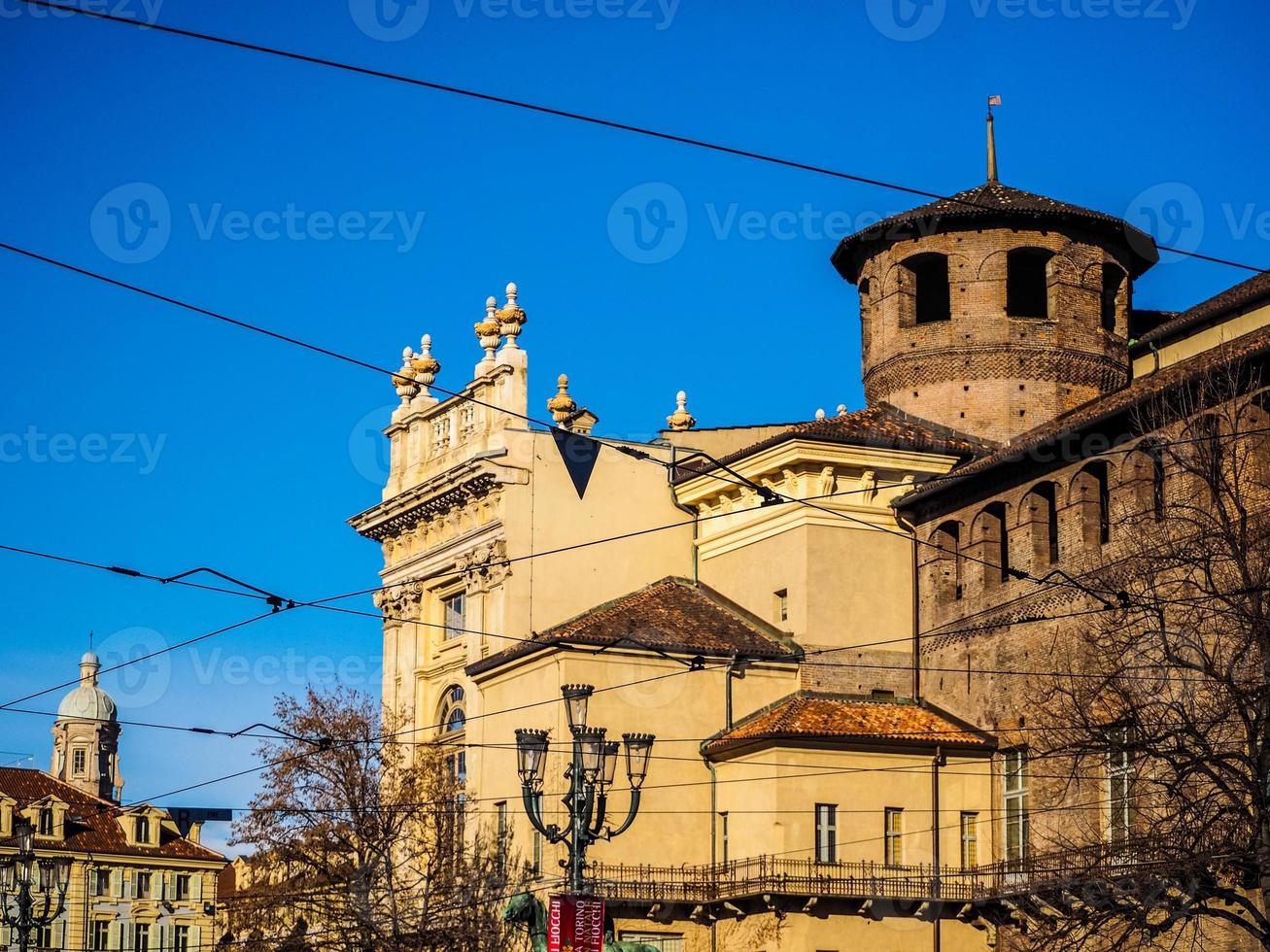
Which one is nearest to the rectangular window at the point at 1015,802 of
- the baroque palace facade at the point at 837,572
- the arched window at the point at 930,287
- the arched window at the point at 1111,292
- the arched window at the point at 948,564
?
the baroque palace facade at the point at 837,572

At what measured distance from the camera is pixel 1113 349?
46.6 metres

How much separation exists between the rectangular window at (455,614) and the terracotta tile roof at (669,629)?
2.93 metres

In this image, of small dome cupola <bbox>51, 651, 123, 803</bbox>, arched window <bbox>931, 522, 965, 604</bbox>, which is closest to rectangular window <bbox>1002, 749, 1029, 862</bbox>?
arched window <bbox>931, 522, 965, 604</bbox>

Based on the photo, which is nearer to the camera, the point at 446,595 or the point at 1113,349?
the point at 1113,349

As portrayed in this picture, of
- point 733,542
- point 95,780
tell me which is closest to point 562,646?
point 733,542

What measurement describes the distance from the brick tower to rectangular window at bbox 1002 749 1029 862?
23.7 ft

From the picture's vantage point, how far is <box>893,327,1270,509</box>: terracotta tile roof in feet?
118

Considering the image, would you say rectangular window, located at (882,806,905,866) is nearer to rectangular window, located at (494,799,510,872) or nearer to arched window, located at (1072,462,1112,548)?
arched window, located at (1072,462,1112,548)

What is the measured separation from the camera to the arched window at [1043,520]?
40.8m

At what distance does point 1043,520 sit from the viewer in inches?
1609

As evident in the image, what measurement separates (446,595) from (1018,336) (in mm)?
13959

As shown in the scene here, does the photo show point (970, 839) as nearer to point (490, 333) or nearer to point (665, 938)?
point (665, 938)

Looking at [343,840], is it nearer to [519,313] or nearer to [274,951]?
[274,951]

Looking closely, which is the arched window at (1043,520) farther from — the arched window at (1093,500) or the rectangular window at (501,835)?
the rectangular window at (501,835)
